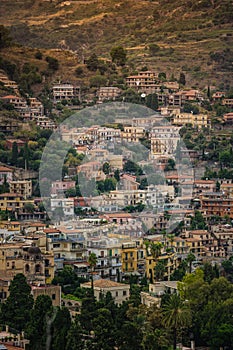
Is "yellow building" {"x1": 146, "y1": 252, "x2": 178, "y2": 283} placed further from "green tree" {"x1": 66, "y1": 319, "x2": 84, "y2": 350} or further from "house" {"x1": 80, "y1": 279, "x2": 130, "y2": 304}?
"green tree" {"x1": 66, "y1": 319, "x2": 84, "y2": 350}

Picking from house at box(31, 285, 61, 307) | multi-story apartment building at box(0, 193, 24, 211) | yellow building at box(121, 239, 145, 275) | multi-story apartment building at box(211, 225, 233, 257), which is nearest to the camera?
house at box(31, 285, 61, 307)

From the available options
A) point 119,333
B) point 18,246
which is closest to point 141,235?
point 18,246

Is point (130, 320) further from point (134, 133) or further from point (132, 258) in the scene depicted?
point (134, 133)

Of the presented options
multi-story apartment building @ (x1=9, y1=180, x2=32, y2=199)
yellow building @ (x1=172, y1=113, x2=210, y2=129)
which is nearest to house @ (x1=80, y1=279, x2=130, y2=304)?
multi-story apartment building @ (x1=9, y1=180, x2=32, y2=199)

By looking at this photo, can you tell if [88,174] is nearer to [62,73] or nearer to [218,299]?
[62,73]

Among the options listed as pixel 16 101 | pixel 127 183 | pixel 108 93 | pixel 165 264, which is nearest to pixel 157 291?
pixel 165 264
